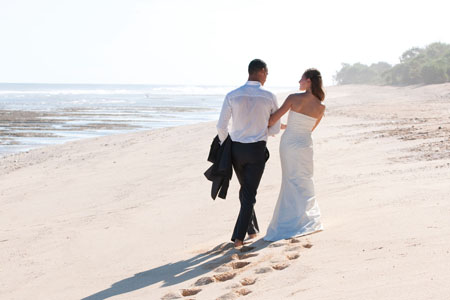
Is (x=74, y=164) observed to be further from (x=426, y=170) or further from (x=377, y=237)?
(x=377, y=237)

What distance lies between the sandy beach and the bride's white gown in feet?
0.92

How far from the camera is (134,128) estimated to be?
25.8 m

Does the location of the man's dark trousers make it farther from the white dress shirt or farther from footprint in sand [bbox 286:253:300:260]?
footprint in sand [bbox 286:253:300:260]

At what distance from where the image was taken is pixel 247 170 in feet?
18.9

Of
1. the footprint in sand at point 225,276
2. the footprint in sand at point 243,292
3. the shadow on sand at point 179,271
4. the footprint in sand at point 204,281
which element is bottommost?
the shadow on sand at point 179,271

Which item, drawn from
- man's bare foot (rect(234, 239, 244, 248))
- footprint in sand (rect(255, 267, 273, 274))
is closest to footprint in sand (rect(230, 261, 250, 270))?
footprint in sand (rect(255, 267, 273, 274))

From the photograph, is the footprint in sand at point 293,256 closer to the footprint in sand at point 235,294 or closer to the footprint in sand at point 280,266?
the footprint in sand at point 280,266

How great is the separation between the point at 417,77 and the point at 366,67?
45.6 m

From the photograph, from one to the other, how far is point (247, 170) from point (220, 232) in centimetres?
126

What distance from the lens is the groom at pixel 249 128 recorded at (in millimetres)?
5672

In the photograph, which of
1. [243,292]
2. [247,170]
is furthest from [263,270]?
[247,170]

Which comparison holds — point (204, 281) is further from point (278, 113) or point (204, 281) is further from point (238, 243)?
point (278, 113)

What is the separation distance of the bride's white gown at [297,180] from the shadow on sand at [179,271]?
38 cm

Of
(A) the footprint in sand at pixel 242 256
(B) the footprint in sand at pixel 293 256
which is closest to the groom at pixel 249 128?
(A) the footprint in sand at pixel 242 256
